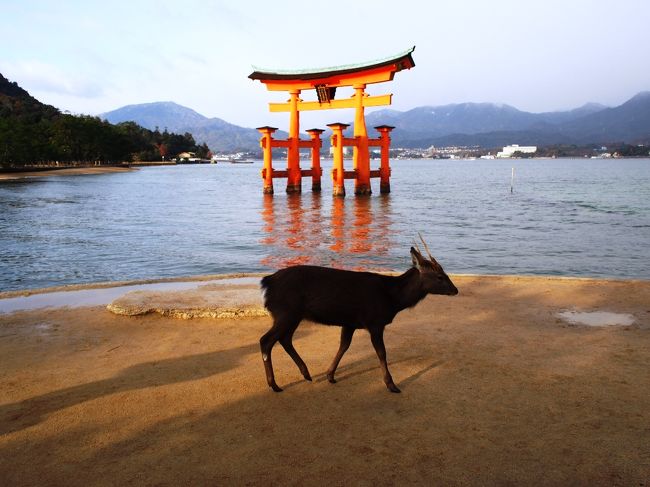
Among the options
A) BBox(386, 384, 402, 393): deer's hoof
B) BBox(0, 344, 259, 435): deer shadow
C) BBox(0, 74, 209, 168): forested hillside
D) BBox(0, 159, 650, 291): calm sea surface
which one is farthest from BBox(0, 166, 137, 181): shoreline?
BBox(386, 384, 402, 393): deer's hoof

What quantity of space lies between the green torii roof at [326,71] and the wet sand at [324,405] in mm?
28896

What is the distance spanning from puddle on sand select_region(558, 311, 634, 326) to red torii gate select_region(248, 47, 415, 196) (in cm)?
2852

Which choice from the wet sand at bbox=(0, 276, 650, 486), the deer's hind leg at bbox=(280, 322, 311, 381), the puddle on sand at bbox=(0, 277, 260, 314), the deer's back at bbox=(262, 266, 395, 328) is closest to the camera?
the wet sand at bbox=(0, 276, 650, 486)

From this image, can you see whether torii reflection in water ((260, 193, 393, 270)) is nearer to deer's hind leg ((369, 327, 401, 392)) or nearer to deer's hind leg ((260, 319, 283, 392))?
deer's hind leg ((369, 327, 401, 392))

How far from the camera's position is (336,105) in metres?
39.0

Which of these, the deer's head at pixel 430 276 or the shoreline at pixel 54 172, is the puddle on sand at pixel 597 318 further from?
the shoreline at pixel 54 172

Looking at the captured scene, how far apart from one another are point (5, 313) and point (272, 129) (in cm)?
3350

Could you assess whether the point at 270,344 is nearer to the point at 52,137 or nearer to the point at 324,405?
the point at 324,405

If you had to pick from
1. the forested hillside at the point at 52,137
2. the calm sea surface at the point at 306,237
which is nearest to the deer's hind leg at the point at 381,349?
the calm sea surface at the point at 306,237

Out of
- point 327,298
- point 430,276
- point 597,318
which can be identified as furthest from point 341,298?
point 597,318

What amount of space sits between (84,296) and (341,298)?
6519 mm

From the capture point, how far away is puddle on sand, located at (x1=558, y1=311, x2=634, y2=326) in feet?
24.6

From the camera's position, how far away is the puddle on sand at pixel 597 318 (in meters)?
7.50

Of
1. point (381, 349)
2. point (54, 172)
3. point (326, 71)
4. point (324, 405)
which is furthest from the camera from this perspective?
point (54, 172)
